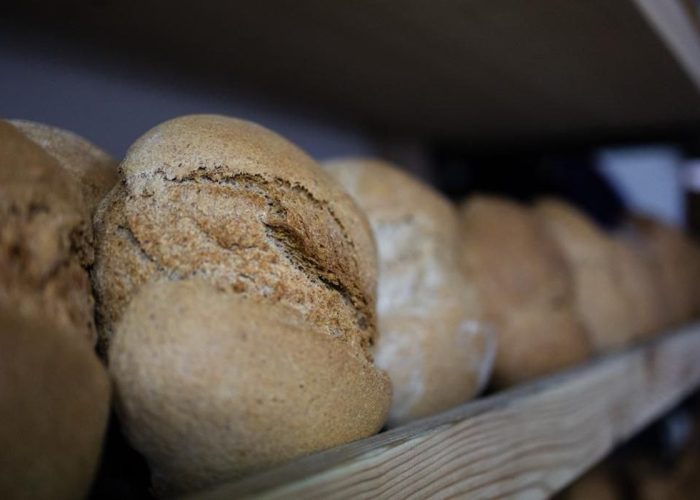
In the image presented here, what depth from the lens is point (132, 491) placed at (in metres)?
0.51

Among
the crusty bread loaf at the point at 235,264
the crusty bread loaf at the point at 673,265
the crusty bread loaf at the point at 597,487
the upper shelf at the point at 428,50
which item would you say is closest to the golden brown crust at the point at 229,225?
the crusty bread loaf at the point at 235,264

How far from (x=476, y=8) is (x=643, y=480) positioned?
1140 mm

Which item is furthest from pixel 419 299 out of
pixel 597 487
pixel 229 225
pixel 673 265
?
pixel 673 265

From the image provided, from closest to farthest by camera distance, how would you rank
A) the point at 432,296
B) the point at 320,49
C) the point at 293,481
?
the point at 293,481 → the point at 432,296 → the point at 320,49

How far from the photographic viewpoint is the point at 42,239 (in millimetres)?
425

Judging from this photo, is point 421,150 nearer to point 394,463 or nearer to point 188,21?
point 188,21

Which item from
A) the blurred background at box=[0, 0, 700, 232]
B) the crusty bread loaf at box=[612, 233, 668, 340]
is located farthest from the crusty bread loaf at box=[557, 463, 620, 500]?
the blurred background at box=[0, 0, 700, 232]

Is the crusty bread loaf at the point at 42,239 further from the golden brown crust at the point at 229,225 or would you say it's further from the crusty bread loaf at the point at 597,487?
the crusty bread loaf at the point at 597,487

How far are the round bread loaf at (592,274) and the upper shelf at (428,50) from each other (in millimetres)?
250

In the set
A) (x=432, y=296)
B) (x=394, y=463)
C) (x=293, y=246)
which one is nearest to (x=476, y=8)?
(x=432, y=296)

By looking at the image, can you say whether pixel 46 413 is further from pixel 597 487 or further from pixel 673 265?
pixel 673 265

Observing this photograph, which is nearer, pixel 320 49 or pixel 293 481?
pixel 293 481

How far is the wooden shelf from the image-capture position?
17.0 inches

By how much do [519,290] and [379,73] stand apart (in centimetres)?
45
